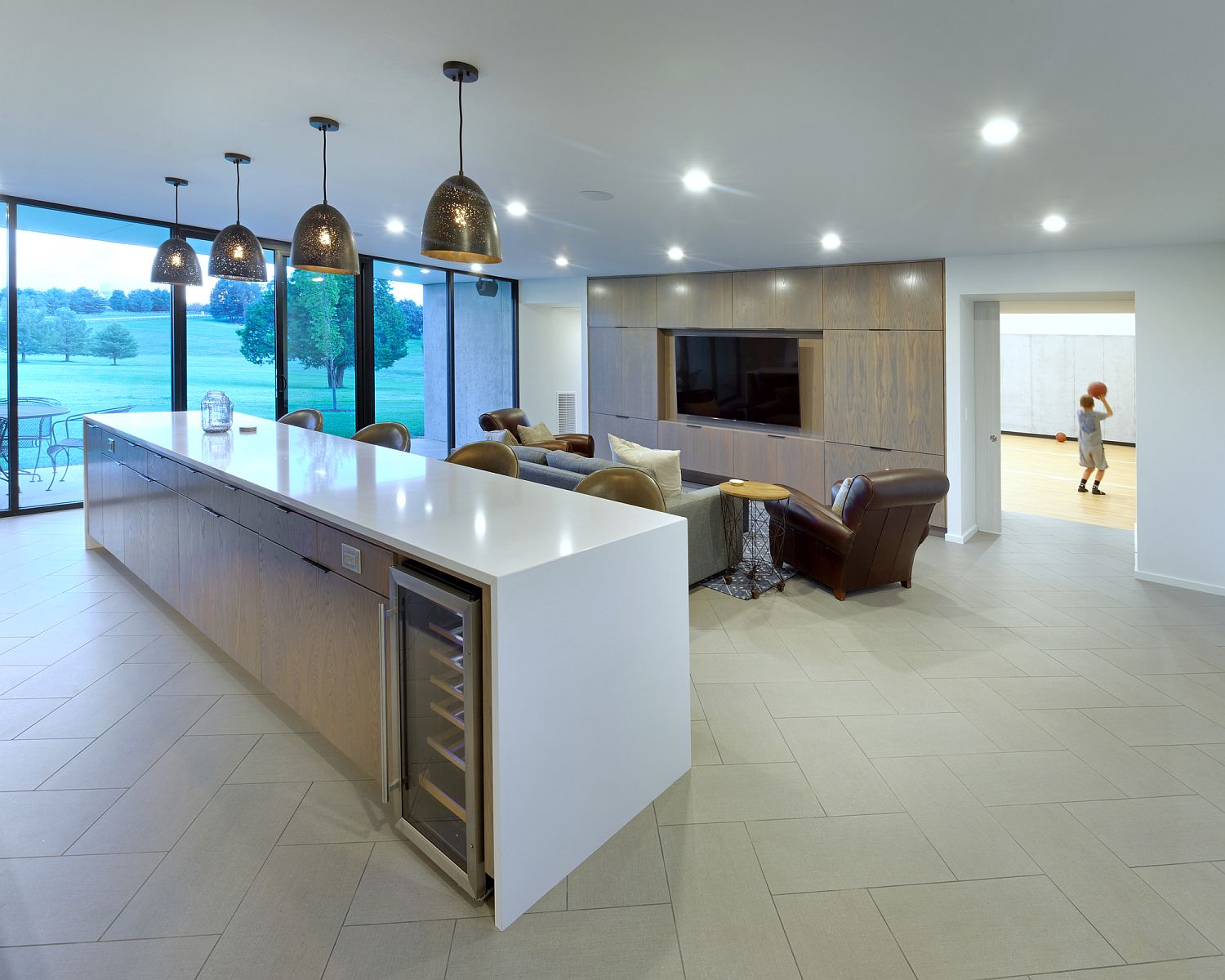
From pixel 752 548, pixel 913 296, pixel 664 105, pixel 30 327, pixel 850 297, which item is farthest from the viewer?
pixel 850 297

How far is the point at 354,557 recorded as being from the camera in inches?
86.5

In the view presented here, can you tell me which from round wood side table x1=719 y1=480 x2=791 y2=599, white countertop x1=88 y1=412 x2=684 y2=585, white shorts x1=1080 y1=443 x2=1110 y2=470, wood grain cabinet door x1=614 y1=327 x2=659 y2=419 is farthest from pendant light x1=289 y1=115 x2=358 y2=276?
white shorts x1=1080 y1=443 x2=1110 y2=470

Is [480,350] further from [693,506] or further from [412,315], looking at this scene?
[693,506]

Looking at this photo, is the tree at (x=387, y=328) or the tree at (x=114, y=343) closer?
the tree at (x=114, y=343)

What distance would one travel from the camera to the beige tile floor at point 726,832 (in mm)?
1737

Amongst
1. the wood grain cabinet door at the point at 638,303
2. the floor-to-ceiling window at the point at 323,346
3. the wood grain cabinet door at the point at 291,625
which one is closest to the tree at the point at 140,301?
the floor-to-ceiling window at the point at 323,346

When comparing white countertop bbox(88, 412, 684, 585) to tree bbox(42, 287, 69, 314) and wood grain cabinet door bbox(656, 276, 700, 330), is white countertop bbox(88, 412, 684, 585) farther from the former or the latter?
wood grain cabinet door bbox(656, 276, 700, 330)

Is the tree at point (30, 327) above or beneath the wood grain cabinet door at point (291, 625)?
above

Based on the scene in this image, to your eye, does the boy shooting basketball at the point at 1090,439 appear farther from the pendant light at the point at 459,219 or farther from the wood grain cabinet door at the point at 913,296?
the pendant light at the point at 459,219

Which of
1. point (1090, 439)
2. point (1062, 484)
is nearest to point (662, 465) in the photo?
point (1090, 439)

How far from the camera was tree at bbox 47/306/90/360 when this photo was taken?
5.94 meters

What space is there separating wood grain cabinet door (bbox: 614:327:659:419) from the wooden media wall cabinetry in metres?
0.01

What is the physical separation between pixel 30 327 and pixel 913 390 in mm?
7455

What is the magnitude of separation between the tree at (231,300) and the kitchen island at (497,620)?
4.09m
